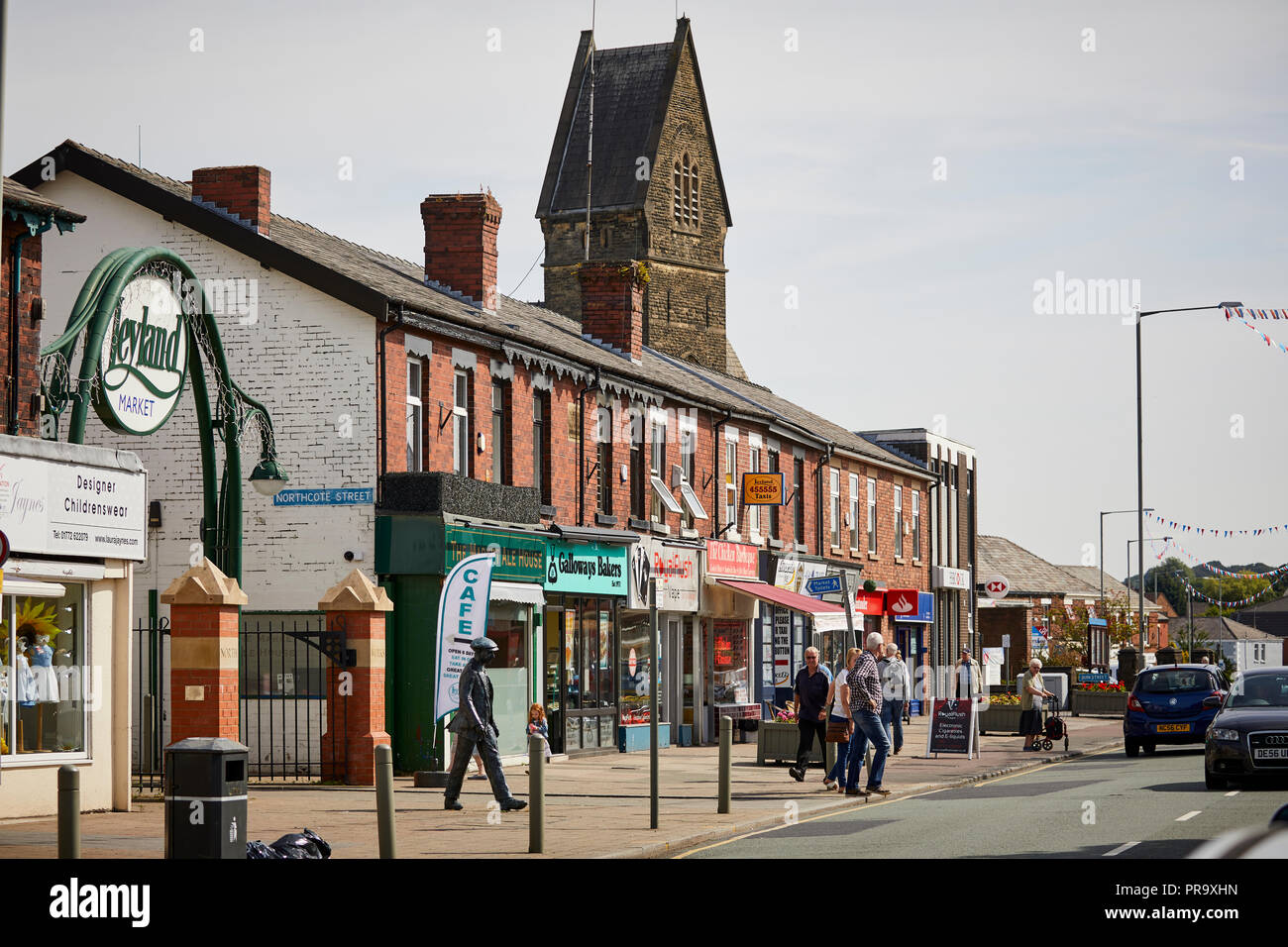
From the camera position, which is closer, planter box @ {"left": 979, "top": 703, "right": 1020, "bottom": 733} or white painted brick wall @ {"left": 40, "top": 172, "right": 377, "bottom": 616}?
white painted brick wall @ {"left": 40, "top": 172, "right": 377, "bottom": 616}

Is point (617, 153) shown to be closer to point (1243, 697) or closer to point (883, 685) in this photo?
point (883, 685)

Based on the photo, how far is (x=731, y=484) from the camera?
3600 centimetres

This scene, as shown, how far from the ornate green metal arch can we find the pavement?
3489mm

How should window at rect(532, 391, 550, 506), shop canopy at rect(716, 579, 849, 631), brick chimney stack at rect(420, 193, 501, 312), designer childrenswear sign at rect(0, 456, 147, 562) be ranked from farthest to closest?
shop canopy at rect(716, 579, 849, 631) < brick chimney stack at rect(420, 193, 501, 312) < window at rect(532, 391, 550, 506) < designer childrenswear sign at rect(0, 456, 147, 562)

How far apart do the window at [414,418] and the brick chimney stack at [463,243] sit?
4.65 m

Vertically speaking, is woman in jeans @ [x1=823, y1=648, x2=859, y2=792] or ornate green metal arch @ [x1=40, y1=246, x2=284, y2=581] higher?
ornate green metal arch @ [x1=40, y1=246, x2=284, y2=581]

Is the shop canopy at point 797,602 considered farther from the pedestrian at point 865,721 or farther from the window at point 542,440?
the pedestrian at point 865,721

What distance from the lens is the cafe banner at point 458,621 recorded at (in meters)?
21.2

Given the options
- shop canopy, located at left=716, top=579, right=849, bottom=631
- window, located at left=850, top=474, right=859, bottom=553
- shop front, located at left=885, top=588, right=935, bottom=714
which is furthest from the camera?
shop front, located at left=885, top=588, right=935, bottom=714

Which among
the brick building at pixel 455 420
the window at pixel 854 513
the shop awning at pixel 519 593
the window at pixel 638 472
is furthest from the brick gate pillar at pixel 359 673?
the window at pixel 854 513

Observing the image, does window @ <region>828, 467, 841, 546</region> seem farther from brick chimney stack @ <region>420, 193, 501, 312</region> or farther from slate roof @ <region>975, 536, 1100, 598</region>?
slate roof @ <region>975, 536, 1100, 598</region>

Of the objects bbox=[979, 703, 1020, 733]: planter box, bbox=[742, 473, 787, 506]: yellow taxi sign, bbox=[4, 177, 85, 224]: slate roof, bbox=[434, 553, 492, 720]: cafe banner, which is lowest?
bbox=[979, 703, 1020, 733]: planter box

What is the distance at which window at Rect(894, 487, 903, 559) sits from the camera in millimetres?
48094

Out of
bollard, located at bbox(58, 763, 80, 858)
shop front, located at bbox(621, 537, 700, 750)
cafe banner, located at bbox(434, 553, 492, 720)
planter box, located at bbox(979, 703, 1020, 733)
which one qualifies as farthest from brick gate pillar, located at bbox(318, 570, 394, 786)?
planter box, located at bbox(979, 703, 1020, 733)
